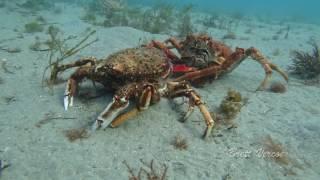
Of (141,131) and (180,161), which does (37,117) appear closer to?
(141,131)

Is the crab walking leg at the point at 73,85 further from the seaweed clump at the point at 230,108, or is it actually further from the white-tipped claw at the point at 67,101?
the seaweed clump at the point at 230,108

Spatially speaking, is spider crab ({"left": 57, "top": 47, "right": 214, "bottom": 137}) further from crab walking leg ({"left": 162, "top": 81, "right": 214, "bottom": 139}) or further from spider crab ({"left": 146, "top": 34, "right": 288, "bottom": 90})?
spider crab ({"left": 146, "top": 34, "right": 288, "bottom": 90})

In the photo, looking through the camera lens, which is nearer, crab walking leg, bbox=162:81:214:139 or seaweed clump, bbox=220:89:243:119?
crab walking leg, bbox=162:81:214:139

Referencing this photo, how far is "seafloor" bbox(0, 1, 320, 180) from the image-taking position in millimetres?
4523

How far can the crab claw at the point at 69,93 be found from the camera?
574 centimetres

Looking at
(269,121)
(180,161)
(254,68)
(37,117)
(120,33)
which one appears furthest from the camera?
(120,33)

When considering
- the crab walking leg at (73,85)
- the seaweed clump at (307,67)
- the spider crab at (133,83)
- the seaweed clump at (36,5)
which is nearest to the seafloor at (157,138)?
the crab walking leg at (73,85)

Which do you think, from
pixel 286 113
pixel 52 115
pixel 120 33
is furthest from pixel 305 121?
pixel 120 33

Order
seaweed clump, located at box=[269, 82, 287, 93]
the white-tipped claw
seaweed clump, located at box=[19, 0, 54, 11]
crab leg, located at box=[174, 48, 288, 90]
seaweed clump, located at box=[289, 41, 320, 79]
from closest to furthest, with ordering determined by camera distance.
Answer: the white-tipped claw → crab leg, located at box=[174, 48, 288, 90] → seaweed clump, located at box=[269, 82, 287, 93] → seaweed clump, located at box=[289, 41, 320, 79] → seaweed clump, located at box=[19, 0, 54, 11]

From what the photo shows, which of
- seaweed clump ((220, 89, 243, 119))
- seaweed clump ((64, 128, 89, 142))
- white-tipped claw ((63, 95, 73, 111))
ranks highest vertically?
seaweed clump ((220, 89, 243, 119))

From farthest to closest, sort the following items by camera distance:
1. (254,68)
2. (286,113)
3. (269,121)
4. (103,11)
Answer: (103,11), (254,68), (286,113), (269,121)

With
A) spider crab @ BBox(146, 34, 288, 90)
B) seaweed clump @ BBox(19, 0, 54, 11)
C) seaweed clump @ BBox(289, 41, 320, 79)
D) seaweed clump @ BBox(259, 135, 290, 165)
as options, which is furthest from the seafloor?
seaweed clump @ BBox(19, 0, 54, 11)

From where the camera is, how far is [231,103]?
19.8 ft

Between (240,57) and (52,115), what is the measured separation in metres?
3.70
